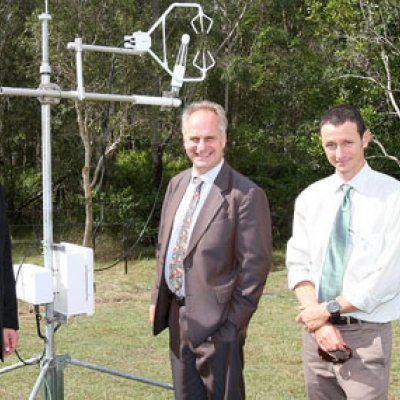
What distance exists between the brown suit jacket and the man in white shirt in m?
0.23

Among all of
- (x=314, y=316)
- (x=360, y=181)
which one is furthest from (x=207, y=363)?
(x=360, y=181)

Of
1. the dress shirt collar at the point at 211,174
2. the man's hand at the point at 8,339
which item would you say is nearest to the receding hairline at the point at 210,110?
the dress shirt collar at the point at 211,174

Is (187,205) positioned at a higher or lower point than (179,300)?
higher

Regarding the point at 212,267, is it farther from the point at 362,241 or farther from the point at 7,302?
the point at 7,302

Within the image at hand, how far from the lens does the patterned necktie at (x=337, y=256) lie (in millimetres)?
2469

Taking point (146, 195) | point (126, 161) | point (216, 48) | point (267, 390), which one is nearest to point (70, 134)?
point (126, 161)

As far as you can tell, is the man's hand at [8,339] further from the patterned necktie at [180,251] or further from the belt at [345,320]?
the belt at [345,320]

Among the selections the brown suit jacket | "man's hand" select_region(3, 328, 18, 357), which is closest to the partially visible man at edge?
"man's hand" select_region(3, 328, 18, 357)

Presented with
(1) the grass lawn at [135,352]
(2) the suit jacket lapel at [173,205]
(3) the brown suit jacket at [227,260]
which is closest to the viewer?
(3) the brown suit jacket at [227,260]

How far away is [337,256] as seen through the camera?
2.47m

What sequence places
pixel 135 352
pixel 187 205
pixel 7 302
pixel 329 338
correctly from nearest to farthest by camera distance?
pixel 329 338 < pixel 7 302 < pixel 187 205 < pixel 135 352

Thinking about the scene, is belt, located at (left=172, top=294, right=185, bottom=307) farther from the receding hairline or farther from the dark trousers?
the receding hairline

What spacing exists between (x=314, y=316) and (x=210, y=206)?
2.23 feet

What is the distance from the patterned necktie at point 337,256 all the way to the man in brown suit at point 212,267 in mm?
348
